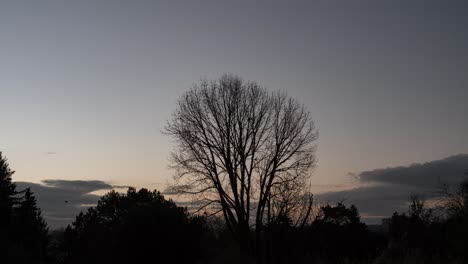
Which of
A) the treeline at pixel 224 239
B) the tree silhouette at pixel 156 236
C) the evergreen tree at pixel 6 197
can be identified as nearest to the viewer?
the treeline at pixel 224 239

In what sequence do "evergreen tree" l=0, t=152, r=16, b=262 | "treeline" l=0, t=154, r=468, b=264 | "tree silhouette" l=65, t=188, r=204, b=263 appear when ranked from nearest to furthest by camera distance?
"treeline" l=0, t=154, r=468, b=264
"tree silhouette" l=65, t=188, r=204, b=263
"evergreen tree" l=0, t=152, r=16, b=262

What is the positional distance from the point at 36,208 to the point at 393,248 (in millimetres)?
58247

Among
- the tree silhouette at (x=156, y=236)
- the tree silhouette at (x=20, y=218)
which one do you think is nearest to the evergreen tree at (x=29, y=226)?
the tree silhouette at (x=20, y=218)

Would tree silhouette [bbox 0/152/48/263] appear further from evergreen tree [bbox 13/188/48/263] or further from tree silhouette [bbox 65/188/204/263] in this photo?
tree silhouette [bbox 65/188/204/263]

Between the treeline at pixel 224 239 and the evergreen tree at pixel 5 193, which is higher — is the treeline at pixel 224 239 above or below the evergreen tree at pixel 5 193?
below

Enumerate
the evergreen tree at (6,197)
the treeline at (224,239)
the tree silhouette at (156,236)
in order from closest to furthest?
the treeline at (224,239)
the tree silhouette at (156,236)
the evergreen tree at (6,197)

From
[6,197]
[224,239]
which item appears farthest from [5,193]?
[224,239]

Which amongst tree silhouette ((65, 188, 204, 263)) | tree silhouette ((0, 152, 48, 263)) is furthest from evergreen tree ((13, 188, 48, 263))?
tree silhouette ((65, 188, 204, 263))

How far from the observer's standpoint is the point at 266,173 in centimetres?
2983

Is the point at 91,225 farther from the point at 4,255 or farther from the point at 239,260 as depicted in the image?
the point at 239,260

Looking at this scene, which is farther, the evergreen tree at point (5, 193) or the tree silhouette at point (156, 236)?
the evergreen tree at point (5, 193)

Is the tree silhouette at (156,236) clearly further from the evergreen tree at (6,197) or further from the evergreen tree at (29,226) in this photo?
the evergreen tree at (29,226)

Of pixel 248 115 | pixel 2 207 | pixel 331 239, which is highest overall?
pixel 248 115

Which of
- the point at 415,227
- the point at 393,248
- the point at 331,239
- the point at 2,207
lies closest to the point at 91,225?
the point at 2,207
